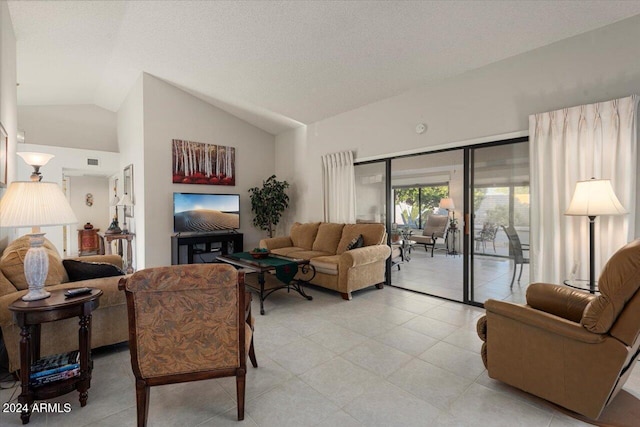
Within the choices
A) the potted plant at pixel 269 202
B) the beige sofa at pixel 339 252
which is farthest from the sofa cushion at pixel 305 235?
the potted plant at pixel 269 202

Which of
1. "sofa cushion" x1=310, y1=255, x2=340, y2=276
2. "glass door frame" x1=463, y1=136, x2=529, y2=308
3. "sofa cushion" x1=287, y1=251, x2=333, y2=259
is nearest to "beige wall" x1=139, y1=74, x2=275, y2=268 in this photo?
"sofa cushion" x1=287, y1=251, x2=333, y2=259

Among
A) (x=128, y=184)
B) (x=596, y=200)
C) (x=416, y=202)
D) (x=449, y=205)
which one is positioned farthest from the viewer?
(x=128, y=184)

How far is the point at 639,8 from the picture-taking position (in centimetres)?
252

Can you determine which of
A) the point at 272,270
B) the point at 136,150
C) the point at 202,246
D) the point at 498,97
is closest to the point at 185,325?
the point at 272,270

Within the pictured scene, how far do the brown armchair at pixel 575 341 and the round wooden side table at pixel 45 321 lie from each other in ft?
8.77

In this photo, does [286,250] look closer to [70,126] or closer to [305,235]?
[305,235]

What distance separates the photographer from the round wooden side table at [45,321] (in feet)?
5.78

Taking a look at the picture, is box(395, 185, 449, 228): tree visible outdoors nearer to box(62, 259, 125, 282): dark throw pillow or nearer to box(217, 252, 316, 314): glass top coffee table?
box(217, 252, 316, 314): glass top coffee table

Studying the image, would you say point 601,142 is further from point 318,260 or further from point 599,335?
point 318,260

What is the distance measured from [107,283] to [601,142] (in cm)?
441

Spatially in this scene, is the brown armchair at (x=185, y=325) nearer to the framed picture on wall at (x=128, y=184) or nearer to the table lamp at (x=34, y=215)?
the table lamp at (x=34, y=215)

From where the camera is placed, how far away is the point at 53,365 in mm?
1894

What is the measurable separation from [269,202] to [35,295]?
4.33 meters

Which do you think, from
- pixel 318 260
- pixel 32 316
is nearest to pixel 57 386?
pixel 32 316
